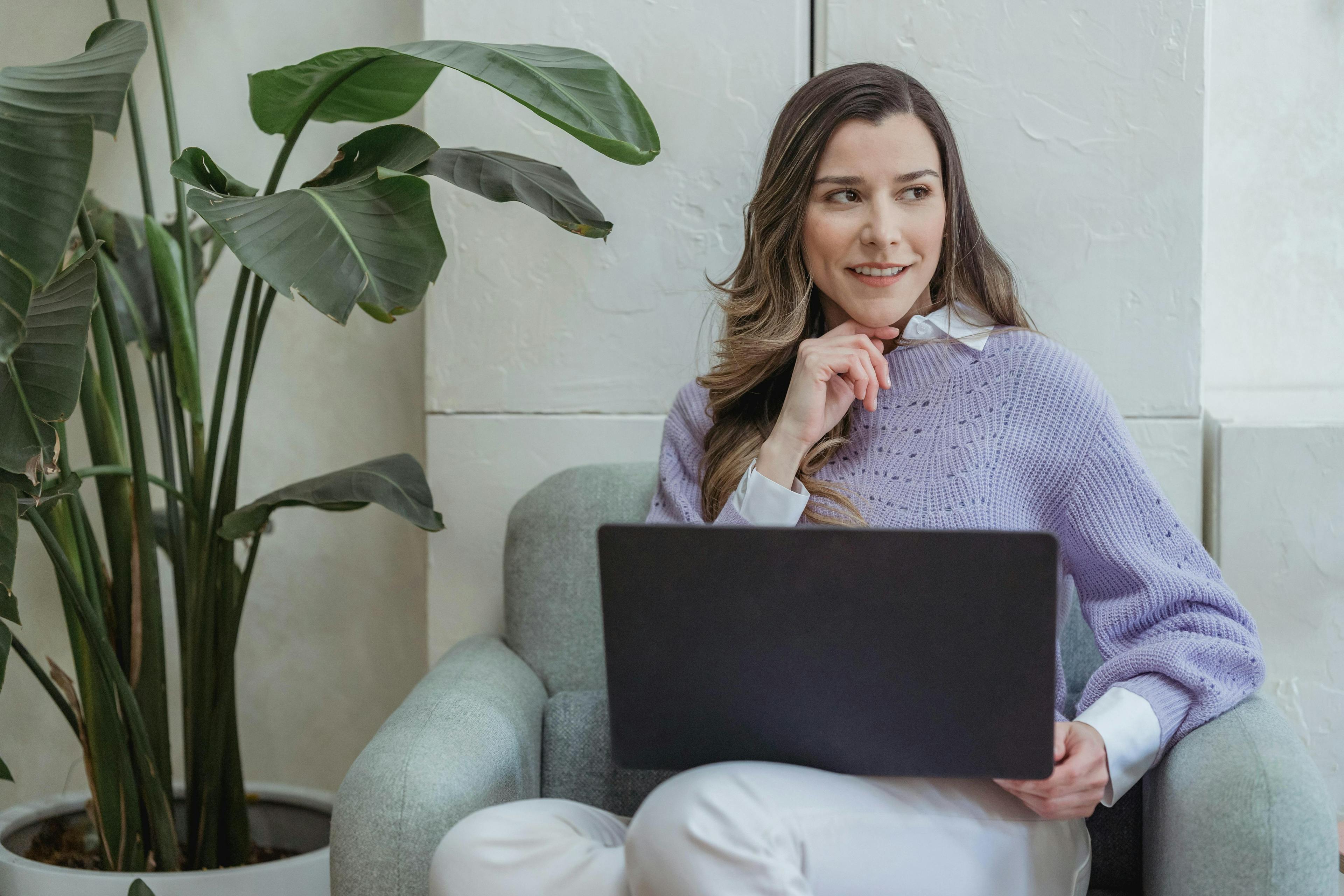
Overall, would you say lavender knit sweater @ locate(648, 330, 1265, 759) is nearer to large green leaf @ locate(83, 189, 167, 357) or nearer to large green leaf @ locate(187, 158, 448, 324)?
large green leaf @ locate(187, 158, 448, 324)

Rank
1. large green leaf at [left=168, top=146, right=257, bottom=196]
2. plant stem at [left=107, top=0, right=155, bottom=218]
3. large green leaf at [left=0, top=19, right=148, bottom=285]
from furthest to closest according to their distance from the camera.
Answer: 1. plant stem at [left=107, top=0, right=155, bottom=218]
2. large green leaf at [left=168, top=146, right=257, bottom=196]
3. large green leaf at [left=0, top=19, right=148, bottom=285]

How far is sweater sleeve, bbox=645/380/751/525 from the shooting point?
1459mm

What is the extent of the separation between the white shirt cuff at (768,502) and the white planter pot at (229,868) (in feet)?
2.18

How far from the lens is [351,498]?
145 centimetres

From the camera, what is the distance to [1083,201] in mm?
1641

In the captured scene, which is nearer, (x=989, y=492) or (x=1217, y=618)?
(x=1217, y=618)

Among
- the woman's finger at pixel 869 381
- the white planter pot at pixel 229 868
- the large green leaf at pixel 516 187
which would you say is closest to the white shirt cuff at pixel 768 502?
the woman's finger at pixel 869 381

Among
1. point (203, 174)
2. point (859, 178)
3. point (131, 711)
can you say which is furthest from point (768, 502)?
point (131, 711)

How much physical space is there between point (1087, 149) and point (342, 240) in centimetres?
110

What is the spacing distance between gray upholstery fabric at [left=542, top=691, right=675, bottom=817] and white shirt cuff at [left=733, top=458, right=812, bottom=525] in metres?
0.34

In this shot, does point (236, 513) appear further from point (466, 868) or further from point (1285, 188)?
point (1285, 188)

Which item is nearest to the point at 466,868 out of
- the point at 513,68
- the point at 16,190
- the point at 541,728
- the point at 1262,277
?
the point at 541,728

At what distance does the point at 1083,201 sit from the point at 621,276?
0.71m

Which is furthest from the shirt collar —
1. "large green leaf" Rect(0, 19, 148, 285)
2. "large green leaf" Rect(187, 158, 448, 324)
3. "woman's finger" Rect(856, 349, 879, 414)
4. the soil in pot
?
the soil in pot
